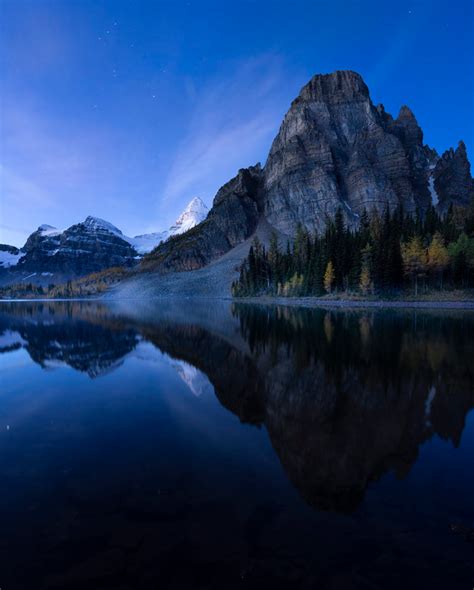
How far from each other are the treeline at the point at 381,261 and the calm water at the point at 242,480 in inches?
2351

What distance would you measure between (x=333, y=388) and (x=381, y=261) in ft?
216

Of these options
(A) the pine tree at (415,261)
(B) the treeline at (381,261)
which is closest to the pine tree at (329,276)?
(B) the treeline at (381,261)

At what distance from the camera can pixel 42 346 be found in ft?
89.8

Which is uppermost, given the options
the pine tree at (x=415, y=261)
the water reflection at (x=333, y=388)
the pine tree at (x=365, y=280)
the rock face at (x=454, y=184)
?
the rock face at (x=454, y=184)

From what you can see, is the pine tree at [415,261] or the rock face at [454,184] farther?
the rock face at [454,184]

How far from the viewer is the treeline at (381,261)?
220 ft

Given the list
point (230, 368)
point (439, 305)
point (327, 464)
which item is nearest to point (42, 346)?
point (230, 368)

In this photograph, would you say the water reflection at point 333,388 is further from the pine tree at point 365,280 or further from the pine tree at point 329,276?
the pine tree at point 329,276

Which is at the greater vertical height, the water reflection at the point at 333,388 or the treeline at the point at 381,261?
the treeline at the point at 381,261

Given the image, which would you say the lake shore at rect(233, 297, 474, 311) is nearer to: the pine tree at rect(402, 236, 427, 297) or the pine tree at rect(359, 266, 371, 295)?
the pine tree at rect(359, 266, 371, 295)

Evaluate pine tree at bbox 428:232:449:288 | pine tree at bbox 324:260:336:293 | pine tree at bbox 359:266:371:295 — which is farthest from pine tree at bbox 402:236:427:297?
pine tree at bbox 324:260:336:293

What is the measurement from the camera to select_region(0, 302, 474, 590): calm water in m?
4.70

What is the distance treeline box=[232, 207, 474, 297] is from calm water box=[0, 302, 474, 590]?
59703mm

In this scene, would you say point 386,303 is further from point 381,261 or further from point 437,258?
point 437,258
